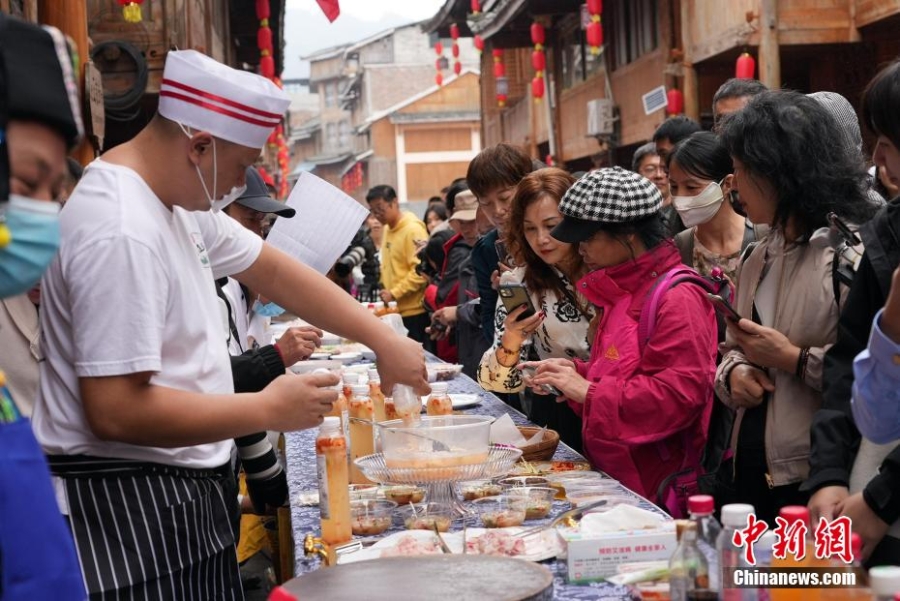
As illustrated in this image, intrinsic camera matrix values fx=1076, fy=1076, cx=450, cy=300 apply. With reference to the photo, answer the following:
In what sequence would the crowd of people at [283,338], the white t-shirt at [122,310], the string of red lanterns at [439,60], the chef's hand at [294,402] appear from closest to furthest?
the crowd of people at [283,338], the white t-shirt at [122,310], the chef's hand at [294,402], the string of red lanterns at [439,60]

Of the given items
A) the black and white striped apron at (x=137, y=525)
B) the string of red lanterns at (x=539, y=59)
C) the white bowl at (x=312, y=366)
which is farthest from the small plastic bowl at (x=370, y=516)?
the string of red lanterns at (x=539, y=59)

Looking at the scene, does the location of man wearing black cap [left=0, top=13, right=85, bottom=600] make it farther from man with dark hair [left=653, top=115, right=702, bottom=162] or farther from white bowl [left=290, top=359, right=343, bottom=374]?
man with dark hair [left=653, top=115, right=702, bottom=162]

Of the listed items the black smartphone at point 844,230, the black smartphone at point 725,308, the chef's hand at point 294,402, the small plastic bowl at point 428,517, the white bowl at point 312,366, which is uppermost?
the black smartphone at point 844,230

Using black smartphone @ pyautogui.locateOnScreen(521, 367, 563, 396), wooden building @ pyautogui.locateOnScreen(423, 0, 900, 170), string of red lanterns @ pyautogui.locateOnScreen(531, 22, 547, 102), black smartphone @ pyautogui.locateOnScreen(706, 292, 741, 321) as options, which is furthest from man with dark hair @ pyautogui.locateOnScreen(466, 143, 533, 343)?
string of red lanterns @ pyautogui.locateOnScreen(531, 22, 547, 102)

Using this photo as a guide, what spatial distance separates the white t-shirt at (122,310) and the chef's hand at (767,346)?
66.9 inches

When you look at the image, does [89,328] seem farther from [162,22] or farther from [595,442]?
[162,22]

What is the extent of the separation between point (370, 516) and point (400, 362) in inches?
18.8

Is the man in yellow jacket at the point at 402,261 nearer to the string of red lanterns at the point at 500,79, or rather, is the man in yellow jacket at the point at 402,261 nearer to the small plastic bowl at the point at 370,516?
the small plastic bowl at the point at 370,516

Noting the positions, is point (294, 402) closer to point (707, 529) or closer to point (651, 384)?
point (707, 529)

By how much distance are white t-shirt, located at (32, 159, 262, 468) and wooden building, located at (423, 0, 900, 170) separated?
9.06 metres

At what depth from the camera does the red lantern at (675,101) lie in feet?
44.4

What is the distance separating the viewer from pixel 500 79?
85.7 feet

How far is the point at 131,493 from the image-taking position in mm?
2783

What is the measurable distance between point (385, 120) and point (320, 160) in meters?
8.96
